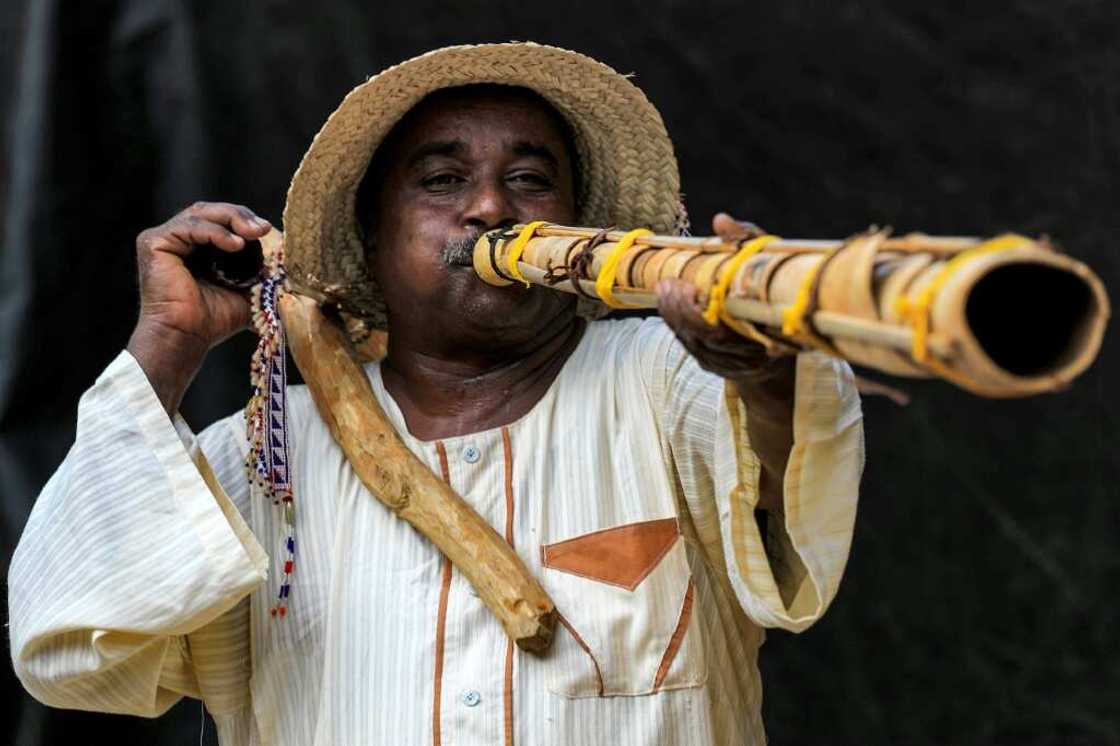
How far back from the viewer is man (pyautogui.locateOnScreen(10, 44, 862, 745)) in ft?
5.98

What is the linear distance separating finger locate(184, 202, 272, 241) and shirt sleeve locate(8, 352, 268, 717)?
23 centimetres

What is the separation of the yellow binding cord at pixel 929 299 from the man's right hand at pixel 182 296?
46.2 inches

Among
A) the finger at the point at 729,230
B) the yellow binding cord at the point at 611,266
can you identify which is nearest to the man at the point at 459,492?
the yellow binding cord at the point at 611,266

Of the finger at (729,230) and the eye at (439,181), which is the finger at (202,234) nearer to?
the eye at (439,181)

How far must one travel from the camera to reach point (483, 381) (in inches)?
83.0

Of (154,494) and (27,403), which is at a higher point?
(27,403)

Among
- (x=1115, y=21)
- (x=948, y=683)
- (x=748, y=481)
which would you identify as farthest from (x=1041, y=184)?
(x=748, y=481)

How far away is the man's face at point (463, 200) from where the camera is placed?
205 cm

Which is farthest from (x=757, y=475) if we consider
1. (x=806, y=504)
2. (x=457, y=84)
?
(x=457, y=84)

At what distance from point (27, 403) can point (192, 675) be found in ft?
2.41

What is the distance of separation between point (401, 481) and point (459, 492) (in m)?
0.08

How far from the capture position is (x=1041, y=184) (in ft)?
8.83

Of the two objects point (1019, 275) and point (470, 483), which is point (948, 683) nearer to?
point (470, 483)

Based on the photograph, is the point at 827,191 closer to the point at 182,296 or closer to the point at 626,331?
the point at 626,331
